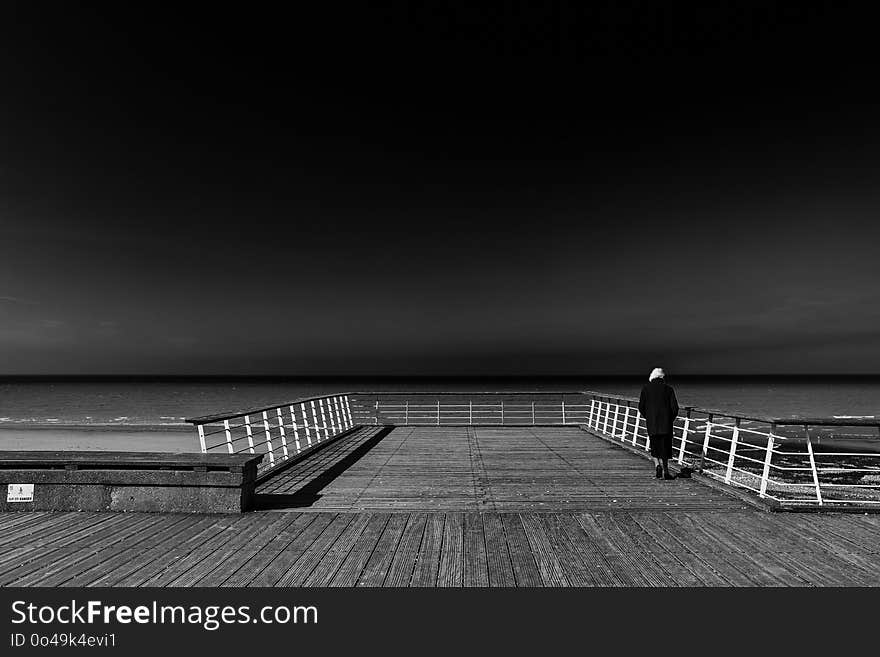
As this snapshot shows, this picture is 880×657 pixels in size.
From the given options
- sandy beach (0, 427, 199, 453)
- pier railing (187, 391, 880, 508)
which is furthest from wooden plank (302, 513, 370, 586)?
sandy beach (0, 427, 199, 453)

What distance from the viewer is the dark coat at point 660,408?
7.19 metres

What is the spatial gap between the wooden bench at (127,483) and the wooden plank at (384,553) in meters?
1.70

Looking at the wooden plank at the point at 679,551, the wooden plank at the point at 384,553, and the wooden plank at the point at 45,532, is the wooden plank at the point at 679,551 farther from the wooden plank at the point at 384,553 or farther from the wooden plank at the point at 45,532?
the wooden plank at the point at 45,532

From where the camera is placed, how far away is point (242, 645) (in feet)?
9.22

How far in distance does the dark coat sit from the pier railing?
0.36m

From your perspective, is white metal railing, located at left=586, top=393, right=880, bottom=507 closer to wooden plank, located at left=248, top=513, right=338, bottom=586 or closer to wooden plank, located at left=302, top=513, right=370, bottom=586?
wooden plank, located at left=302, top=513, right=370, bottom=586

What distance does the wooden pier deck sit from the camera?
369cm

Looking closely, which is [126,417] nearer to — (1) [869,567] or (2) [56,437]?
(2) [56,437]

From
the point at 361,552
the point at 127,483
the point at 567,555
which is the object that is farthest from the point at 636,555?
the point at 127,483

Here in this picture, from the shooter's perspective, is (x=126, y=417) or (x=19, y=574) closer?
(x=19, y=574)

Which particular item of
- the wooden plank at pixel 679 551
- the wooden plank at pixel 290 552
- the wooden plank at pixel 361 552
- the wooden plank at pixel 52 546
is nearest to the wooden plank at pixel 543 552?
the wooden plank at pixel 679 551

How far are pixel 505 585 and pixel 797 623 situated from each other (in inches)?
70.7

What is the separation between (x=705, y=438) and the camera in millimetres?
7555

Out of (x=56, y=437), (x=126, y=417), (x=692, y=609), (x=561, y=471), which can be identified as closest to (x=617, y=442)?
(x=561, y=471)
